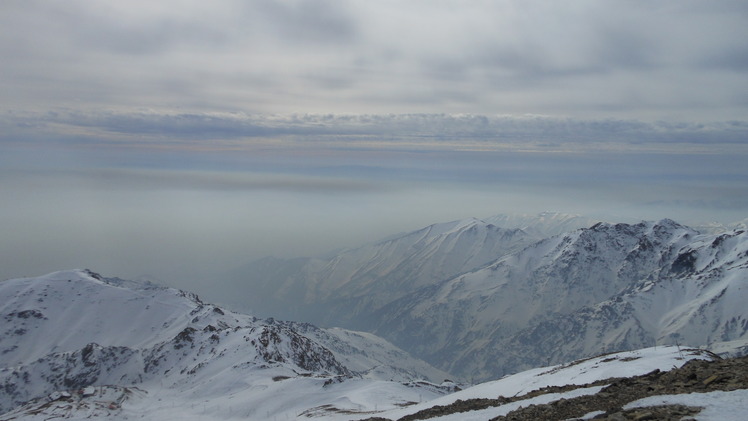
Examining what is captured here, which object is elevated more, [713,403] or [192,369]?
[713,403]

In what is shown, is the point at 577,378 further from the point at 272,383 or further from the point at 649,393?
the point at 272,383

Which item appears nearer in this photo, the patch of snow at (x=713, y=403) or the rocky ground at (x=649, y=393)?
the patch of snow at (x=713, y=403)

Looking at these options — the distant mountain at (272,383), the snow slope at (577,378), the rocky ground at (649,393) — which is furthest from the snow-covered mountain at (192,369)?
the rocky ground at (649,393)

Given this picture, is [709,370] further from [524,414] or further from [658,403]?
[524,414]

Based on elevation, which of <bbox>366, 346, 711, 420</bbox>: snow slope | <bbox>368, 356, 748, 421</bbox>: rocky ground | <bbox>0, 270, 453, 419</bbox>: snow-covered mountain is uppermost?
<bbox>368, 356, 748, 421</bbox>: rocky ground

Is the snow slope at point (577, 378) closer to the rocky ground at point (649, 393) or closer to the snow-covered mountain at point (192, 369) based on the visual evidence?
the rocky ground at point (649, 393)

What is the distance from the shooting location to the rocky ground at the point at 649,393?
643 inches

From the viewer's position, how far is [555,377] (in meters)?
40.6

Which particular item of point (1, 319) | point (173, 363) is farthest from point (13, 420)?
point (1, 319)

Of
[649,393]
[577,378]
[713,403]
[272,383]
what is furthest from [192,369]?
[713,403]

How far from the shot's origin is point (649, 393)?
19.4 metres

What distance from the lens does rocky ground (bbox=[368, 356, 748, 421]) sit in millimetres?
16328

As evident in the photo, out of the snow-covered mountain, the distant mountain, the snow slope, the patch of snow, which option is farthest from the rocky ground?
the snow-covered mountain

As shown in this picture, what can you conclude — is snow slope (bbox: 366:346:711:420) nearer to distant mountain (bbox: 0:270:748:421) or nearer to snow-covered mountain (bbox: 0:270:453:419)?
distant mountain (bbox: 0:270:748:421)
